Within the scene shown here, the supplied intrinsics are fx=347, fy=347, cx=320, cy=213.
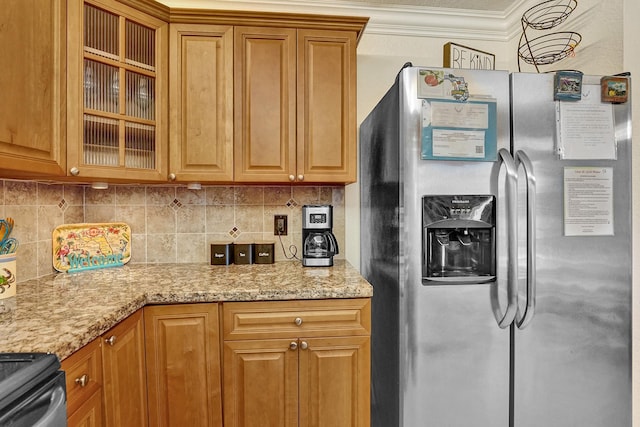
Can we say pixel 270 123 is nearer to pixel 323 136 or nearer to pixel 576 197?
pixel 323 136

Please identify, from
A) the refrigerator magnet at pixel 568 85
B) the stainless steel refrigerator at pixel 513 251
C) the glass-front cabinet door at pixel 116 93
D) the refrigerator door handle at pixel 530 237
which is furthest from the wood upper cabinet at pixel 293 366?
the refrigerator magnet at pixel 568 85

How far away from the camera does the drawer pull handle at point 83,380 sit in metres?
1.05

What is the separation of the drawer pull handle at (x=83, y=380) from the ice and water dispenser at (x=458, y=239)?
120cm

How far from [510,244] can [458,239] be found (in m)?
0.19

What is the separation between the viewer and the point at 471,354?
139 cm

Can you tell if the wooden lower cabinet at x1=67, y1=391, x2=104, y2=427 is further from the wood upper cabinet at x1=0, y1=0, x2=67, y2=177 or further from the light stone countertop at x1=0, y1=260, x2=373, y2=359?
the wood upper cabinet at x1=0, y1=0, x2=67, y2=177

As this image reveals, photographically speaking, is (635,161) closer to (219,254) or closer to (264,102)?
(264,102)

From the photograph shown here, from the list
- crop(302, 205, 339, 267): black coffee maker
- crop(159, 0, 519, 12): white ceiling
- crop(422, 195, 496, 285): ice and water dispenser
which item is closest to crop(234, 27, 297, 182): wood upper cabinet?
crop(302, 205, 339, 267): black coffee maker

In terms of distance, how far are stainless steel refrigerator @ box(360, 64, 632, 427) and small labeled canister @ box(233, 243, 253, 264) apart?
3.19 ft

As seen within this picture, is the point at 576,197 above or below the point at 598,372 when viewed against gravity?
above

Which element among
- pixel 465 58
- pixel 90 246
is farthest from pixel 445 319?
pixel 90 246

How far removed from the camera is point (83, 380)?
1064 millimetres

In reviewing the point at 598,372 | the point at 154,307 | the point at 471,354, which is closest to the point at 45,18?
the point at 154,307

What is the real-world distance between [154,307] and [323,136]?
1.15 meters
